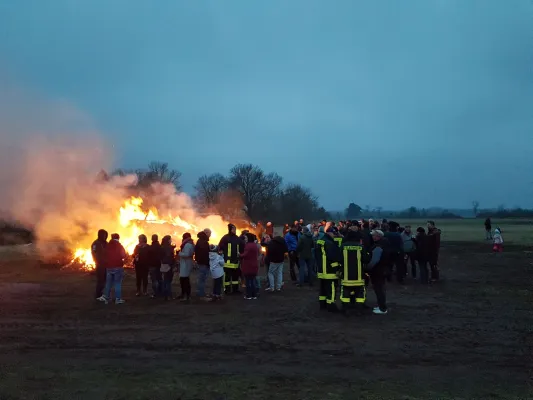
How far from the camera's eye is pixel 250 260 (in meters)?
11.4

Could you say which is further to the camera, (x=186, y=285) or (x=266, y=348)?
(x=186, y=285)

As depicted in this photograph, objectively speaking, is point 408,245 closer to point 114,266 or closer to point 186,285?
point 186,285

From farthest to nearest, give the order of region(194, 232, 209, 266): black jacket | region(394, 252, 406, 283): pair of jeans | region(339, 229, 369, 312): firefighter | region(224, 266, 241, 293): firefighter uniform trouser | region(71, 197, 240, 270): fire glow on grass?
1. region(71, 197, 240, 270): fire glow on grass
2. region(394, 252, 406, 283): pair of jeans
3. region(224, 266, 241, 293): firefighter uniform trouser
4. region(194, 232, 209, 266): black jacket
5. region(339, 229, 369, 312): firefighter

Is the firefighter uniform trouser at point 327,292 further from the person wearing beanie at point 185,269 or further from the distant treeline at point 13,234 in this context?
the distant treeline at point 13,234

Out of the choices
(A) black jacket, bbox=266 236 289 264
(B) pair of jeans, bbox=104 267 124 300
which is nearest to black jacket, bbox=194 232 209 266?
(A) black jacket, bbox=266 236 289 264

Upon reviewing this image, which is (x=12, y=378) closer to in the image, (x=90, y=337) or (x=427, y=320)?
(x=90, y=337)

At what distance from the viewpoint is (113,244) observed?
1091cm

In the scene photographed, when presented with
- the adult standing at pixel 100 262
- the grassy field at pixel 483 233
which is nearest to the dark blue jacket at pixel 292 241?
the adult standing at pixel 100 262

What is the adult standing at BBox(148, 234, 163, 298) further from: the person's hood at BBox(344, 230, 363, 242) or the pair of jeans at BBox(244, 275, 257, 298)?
the person's hood at BBox(344, 230, 363, 242)

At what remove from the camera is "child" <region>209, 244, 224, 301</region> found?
1103 centimetres

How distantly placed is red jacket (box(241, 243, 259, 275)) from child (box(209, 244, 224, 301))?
61 cm

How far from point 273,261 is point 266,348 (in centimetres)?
521

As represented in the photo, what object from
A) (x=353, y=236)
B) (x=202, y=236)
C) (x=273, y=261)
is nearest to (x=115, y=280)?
(x=202, y=236)

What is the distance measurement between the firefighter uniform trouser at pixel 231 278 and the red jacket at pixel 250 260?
0.69m
